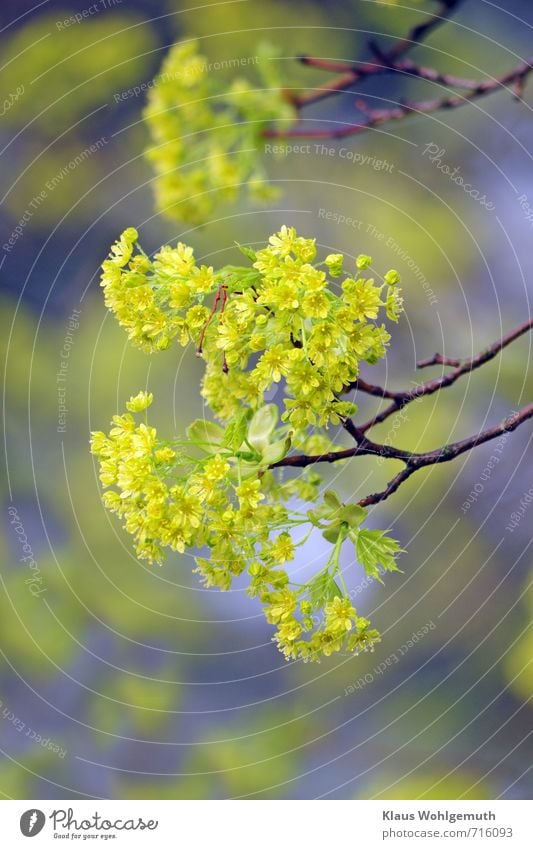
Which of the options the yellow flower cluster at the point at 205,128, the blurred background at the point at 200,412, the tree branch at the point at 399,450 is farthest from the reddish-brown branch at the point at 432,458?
the yellow flower cluster at the point at 205,128

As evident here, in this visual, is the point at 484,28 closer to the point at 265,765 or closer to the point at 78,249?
the point at 78,249

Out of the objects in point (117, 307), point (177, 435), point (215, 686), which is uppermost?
point (177, 435)

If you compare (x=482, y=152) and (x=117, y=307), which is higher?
(x=482, y=152)

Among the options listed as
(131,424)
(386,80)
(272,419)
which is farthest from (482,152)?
(131,424)

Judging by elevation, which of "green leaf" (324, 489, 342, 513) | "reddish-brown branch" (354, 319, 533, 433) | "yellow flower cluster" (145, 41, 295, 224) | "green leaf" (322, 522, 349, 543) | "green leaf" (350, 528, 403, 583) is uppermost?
"yellow flower cluster" (145, 41, 295, 224)

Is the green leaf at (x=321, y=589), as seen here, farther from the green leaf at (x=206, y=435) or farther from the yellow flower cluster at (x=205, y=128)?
the yellow flower cluster at (x=205, y=128)

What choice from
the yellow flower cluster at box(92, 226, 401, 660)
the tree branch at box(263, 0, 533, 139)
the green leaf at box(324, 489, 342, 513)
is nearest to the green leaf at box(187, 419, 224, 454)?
the yellow flower cluster at box(92, 226, 401, 660)

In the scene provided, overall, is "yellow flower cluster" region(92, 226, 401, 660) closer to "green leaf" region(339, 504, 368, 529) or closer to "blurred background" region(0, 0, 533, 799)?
"green leaf" region(339, 504, 368, 529)
